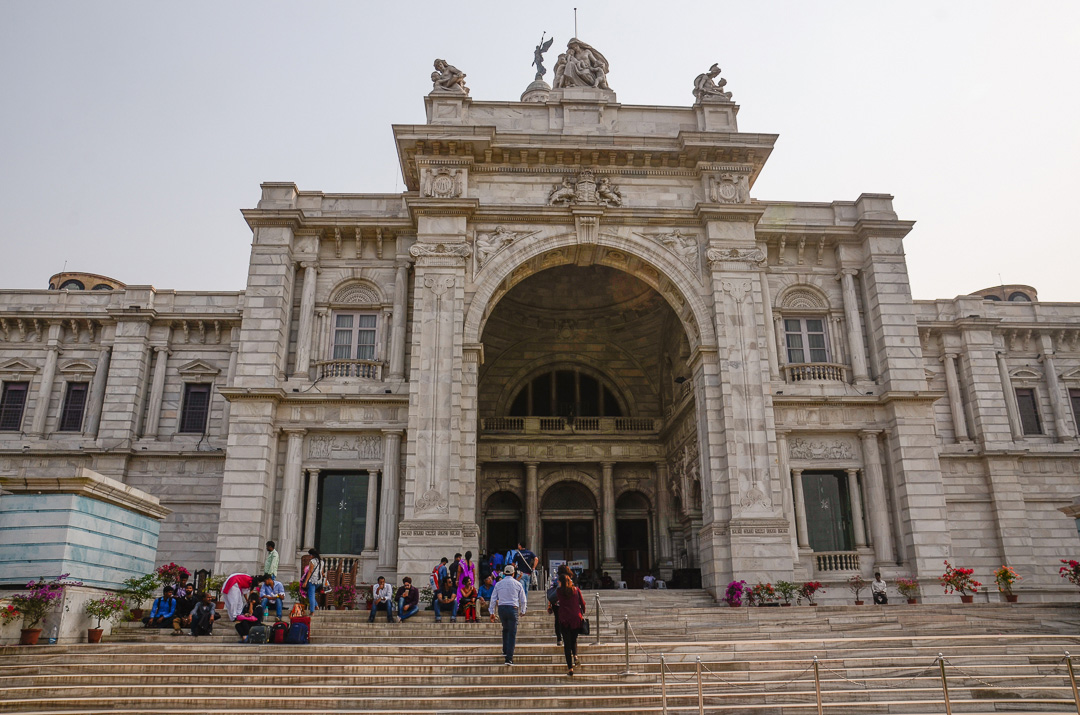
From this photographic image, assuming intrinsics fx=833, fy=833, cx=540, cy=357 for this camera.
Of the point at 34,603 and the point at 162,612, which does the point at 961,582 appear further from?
the point at 34,603

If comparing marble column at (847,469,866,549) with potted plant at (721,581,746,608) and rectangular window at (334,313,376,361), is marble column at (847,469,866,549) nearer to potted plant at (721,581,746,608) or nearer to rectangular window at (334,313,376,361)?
potted plant at (721,581,746,608)

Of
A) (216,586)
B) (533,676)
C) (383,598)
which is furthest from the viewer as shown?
(216,586)

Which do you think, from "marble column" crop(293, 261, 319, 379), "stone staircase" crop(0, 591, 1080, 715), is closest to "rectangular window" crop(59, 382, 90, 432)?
"marble column" crop(293, 261, 319, 379)

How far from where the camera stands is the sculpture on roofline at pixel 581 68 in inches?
1105

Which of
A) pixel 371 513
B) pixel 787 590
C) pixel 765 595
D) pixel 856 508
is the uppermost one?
pixel 856 508

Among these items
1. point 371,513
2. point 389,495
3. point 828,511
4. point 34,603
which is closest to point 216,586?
point 371,513

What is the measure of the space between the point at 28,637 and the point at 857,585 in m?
19.7

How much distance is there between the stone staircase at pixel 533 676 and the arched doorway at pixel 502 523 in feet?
50.9

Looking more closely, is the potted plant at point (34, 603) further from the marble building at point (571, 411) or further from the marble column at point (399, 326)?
the marble column at point (399, 326)

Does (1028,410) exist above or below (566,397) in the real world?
below

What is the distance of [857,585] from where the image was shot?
23.2 meters

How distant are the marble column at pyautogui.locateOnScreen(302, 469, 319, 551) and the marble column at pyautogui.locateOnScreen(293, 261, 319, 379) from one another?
3.06 metres

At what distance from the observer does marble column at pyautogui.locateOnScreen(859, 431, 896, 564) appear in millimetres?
24641

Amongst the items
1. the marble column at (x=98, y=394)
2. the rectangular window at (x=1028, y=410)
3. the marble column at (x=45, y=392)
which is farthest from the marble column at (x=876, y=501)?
the marble column at (x=45, y=392)
